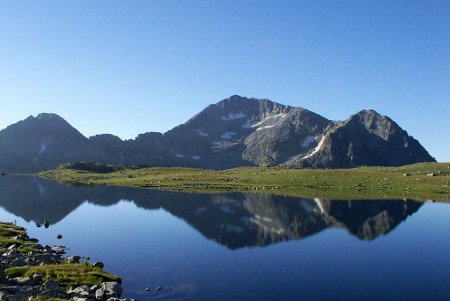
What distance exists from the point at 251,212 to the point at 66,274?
60435 mm

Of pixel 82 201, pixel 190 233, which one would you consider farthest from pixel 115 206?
pixel 190 233

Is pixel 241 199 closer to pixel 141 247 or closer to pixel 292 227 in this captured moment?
pixel 292 227

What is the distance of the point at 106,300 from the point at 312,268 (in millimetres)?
24376

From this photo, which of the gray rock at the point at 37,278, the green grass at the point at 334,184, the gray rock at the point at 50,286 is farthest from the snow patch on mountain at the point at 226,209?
the gray rock at the point at 50,286

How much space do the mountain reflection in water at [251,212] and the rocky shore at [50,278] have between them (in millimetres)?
23670

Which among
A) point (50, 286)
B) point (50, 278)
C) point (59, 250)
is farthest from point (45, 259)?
point (50, 286)

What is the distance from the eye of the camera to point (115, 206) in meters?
114

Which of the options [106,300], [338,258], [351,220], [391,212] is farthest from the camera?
[391,212]

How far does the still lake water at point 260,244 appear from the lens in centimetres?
4206

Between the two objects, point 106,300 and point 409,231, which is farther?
point 409,231

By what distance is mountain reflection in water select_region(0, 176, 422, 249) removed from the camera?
74125 millimetres

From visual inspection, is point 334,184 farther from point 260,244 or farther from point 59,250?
point 59,250

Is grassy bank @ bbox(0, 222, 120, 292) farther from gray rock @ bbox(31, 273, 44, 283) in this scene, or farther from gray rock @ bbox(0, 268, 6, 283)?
gray rock @ bbox(0, 268, 6, 283)

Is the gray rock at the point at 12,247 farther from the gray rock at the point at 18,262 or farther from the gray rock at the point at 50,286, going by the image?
the gray rock at the point at 50,286
